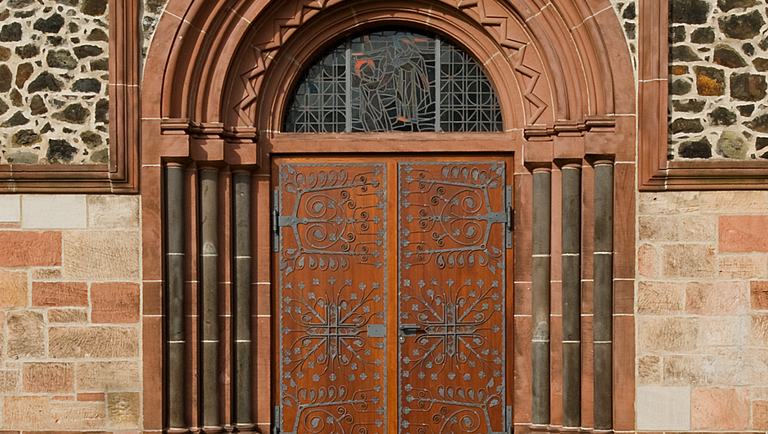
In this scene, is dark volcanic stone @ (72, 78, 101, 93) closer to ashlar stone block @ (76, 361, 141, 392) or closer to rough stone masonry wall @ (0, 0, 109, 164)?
rough stone masonry wall @ (0, 0, 109, 164)

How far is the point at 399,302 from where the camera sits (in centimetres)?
588

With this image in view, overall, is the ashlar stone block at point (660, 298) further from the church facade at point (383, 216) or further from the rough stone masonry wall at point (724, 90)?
the rough stone masonry wall at point (724, 90)

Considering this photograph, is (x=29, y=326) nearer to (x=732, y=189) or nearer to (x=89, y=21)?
(x=89, y=21)

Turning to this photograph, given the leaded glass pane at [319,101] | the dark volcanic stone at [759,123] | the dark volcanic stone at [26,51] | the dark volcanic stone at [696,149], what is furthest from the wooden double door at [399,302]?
the dark volcanic stone at [26,51]

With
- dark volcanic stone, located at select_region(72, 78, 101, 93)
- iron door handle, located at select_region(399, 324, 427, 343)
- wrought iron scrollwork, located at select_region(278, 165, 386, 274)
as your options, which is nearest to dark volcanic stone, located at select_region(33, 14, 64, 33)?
dark volcanic stone, located at select_region(72, 78, 101, 93)

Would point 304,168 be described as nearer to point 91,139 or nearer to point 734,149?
point 91,139

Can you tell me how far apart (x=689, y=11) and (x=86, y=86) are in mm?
4065

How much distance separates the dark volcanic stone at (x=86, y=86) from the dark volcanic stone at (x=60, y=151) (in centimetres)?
37

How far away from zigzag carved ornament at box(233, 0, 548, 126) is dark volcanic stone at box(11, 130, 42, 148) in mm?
1345

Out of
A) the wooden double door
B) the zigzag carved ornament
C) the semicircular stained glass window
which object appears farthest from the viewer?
the semicircular stained glass window

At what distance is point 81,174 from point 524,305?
3164 millimetres

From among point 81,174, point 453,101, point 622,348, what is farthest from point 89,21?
point 622,348

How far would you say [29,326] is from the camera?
551 centimetres

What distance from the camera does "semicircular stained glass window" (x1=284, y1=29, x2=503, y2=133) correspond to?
601 cm
